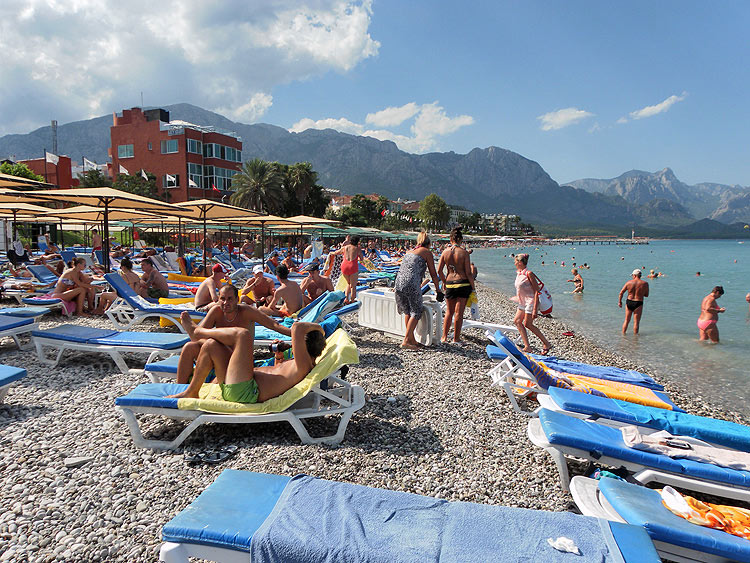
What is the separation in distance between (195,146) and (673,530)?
49928mm

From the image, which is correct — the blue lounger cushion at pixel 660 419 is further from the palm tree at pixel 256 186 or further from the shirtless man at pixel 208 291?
the palm tree at pixel 256 186

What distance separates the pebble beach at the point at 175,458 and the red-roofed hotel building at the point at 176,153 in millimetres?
43106

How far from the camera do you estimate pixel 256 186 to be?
134ft

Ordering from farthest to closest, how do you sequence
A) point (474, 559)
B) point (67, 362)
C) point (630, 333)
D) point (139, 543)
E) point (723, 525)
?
point (630, 333)
point (67, 362)
point (139, 543)
point (723, 525)
point (474, 559)

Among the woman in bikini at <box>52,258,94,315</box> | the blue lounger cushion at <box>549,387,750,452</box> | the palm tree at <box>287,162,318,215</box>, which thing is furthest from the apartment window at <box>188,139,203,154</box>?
the blue lounger cushion at <box>549,387,750,452</box>

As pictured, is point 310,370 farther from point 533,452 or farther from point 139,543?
point 533,452

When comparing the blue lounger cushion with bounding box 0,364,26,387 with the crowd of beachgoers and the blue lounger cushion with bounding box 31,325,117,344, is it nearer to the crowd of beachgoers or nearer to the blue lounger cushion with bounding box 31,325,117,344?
the crowd of beachgoers

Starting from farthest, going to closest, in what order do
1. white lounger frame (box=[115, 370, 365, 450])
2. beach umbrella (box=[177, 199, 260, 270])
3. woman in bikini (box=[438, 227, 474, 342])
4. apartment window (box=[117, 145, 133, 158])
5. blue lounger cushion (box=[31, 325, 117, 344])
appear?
apartment window (box=[117, 145, 133, 158]) < beach umbrella (box=[177, 199, 260, 270]) < woman in bikini (box=[438, 227, 474, 342]) < blue lounger cushion (box=[31, 325, 117, 344]) < white lounger frame (box=[115, 370, 365, 450])

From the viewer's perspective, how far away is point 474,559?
171 centimetres

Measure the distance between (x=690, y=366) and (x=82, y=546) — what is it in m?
9.57

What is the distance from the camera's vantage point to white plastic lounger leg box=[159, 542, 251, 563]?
5.80ft

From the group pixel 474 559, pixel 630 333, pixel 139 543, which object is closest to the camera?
pixel 474 559

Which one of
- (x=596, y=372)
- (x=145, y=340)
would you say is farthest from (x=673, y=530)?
(x=145, y=340)

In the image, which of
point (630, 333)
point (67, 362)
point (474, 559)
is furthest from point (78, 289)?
point (630, 333)
